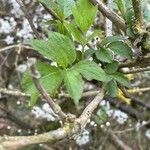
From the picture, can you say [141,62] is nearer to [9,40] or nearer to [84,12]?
[84,12]

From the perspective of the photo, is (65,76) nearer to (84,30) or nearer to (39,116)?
(84,30)

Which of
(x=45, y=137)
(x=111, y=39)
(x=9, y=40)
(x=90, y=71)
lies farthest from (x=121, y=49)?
(x=9, y=40)

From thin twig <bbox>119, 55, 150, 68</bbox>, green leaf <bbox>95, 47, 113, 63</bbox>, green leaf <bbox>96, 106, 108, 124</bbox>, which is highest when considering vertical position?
green leaf <bbox>95, 47, 113, 63</bbox>

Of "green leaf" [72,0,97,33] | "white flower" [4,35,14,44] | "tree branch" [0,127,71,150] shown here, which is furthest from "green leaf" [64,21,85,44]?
"white flower" [4,35,14,44]

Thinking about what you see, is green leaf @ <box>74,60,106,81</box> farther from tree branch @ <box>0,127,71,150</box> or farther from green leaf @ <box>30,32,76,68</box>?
tree branch @ <box>0,127,71,150</box>

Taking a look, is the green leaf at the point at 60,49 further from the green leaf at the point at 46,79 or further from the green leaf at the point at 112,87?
the green leaf at the point at 112,87

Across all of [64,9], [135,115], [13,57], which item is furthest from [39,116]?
[64,9]
